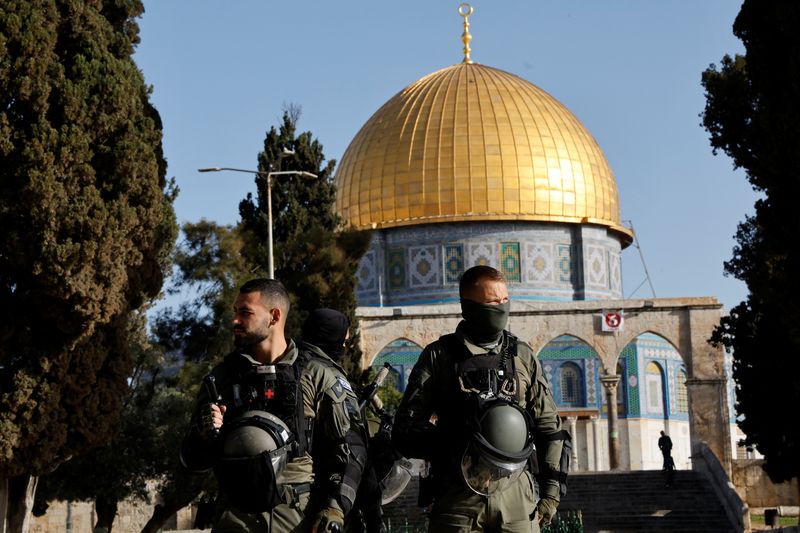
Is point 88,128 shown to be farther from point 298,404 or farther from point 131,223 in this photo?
point 298,404

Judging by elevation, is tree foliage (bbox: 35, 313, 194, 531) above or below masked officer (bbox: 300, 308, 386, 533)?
below

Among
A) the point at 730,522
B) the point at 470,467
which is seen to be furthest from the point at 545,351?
the point at 470,467

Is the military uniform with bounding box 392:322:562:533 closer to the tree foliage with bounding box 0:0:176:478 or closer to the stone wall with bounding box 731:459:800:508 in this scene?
the tree foliage with bounding box 0:0:176:478

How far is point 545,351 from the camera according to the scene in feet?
119

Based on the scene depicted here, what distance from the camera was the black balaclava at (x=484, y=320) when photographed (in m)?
5.32

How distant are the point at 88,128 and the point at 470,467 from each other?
10.2 meters

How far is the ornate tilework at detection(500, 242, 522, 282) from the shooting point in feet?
118

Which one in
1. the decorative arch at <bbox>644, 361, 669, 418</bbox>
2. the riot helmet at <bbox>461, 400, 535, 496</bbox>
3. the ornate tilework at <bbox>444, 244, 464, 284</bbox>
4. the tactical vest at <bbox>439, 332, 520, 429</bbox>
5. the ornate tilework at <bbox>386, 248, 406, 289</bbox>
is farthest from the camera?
the decorative arch at <bbox>644, 361, 669, 418</bbox>

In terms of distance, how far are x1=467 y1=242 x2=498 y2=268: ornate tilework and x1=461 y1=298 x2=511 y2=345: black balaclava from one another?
1198 inches

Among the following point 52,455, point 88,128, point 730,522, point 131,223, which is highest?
point 88,128

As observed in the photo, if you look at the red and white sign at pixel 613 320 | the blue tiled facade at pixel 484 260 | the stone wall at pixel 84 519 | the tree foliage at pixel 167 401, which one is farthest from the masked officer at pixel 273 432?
the blue tiled facade at pixel 484 260

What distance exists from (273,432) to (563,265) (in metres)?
32.1

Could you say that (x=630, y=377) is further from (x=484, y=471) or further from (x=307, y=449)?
(x=307, y=449)

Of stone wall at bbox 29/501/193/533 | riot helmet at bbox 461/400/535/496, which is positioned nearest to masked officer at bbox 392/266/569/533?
riot helmet at bbox 461/400/535/496
